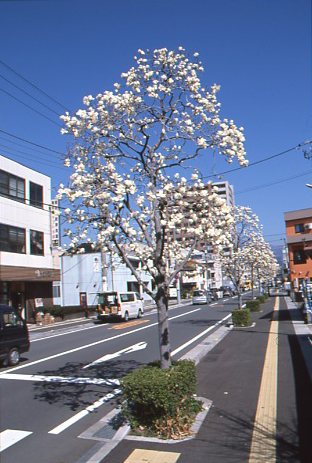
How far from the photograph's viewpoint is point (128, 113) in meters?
7.63

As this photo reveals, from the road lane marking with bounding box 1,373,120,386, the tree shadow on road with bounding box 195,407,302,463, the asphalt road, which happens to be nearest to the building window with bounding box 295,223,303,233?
the asphalt road

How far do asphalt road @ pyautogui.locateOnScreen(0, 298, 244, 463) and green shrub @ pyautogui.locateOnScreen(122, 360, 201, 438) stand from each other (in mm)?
996

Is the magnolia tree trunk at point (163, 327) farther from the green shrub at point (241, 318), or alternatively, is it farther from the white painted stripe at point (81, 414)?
the green shrub at point (241, 318)

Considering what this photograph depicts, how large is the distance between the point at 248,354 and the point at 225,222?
7374mm

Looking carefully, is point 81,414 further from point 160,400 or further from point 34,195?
point 34,195

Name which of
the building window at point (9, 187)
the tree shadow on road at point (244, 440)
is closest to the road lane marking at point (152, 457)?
the tree shadow on road at point (244, 440)

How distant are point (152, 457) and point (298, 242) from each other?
43.7 metres

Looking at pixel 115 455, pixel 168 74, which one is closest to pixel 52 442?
pixel 115 455

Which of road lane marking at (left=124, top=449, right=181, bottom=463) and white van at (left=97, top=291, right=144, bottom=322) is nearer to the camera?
road lane marking at (left=124, top=449, right=181, bottom=463)

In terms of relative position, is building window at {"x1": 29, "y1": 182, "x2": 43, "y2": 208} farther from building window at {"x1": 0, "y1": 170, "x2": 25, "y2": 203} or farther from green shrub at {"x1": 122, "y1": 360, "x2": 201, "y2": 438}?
green shrub at {"x1": 122, "y1": 360, "x2": 201, "y2": 438}

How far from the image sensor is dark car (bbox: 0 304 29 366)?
1313 cm

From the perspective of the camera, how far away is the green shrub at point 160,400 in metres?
6.32

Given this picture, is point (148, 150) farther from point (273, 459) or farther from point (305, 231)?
point (305, 231)

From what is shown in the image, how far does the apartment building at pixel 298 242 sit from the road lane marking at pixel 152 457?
41879 mm
